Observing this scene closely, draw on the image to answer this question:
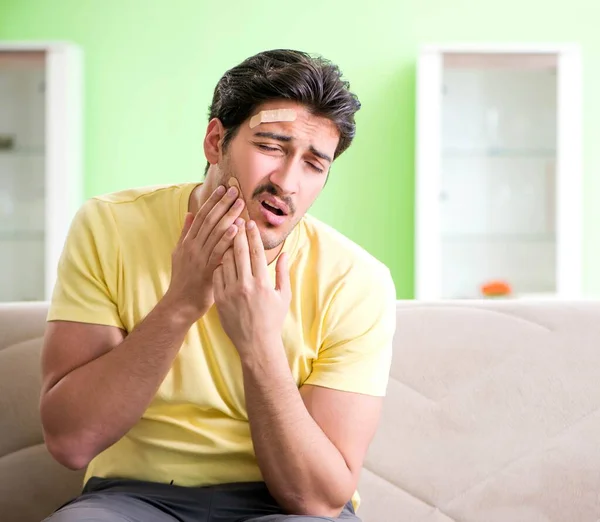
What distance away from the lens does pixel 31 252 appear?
3895 mm

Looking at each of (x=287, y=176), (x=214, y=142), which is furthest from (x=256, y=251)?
(x=214, y=142)

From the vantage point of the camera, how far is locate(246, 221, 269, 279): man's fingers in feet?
4.53

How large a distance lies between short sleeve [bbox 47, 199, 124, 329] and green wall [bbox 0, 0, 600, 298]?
2.72 metres

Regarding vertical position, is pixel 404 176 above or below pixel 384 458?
above

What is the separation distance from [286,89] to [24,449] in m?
0.78

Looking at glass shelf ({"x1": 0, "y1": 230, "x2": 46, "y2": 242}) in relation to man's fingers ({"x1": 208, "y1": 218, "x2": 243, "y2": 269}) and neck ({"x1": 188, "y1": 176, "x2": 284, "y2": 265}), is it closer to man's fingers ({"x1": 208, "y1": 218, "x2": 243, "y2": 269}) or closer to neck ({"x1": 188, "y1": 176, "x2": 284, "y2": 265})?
neck ({"x1": 188, "y1": 176, "x2": 284, "y2": 265})

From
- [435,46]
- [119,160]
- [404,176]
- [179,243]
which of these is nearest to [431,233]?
[404,176]

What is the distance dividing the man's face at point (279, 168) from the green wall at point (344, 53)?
106 inches

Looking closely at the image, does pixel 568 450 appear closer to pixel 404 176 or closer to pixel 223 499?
pixel 223 499

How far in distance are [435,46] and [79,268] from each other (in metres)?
2.67

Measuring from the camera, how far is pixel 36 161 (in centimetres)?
392

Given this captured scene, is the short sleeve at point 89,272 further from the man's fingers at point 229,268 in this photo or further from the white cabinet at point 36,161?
the white cabinet at point 36,161

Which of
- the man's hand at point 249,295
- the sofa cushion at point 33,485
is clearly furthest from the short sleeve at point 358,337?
the sofa cushion at point 33,485

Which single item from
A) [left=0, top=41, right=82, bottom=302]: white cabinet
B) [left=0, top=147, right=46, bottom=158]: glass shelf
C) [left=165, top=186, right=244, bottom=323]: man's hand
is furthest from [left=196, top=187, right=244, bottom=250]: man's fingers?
[left=0, top=147, right=46, bottom=158]: glass shelf
